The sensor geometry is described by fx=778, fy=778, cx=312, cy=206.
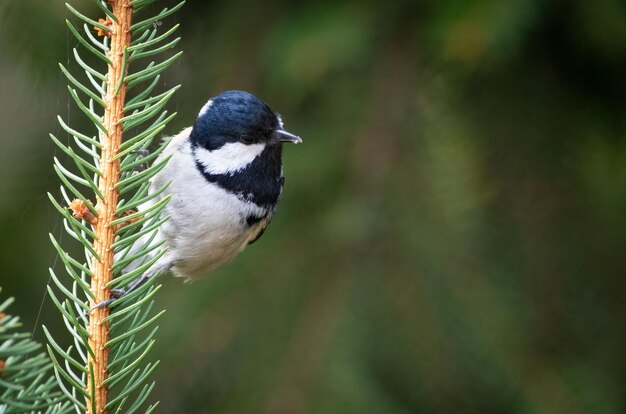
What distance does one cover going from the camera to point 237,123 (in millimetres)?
1832

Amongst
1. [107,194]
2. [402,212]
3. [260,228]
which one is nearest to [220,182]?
[260,228]

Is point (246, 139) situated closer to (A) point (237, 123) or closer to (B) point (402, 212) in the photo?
(A) point (237, 123)

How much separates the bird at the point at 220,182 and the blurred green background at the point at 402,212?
12 cm

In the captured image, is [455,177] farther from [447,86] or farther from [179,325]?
[179,325]

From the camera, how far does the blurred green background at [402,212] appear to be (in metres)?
1.81

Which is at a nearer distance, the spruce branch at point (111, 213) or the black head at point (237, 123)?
the spruce branch at point (111, 213)

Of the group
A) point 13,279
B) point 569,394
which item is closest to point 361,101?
point 569,394

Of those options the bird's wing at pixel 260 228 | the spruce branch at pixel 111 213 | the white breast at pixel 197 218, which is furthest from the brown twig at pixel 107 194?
the bird's wing at pixel 260 228

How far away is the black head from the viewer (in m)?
1.80

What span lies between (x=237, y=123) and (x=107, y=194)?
77cm

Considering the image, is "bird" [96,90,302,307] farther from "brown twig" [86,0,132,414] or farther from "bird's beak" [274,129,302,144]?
"brown twig" [86,0,132,414]

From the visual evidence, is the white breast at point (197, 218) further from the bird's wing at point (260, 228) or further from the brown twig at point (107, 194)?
A: the brown twig at point (107, 194)

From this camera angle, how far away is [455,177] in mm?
1877

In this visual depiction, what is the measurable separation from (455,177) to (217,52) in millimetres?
711
